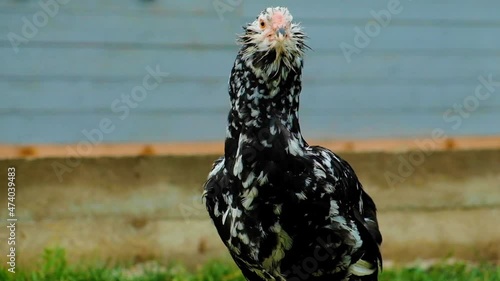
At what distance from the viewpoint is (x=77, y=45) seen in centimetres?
549

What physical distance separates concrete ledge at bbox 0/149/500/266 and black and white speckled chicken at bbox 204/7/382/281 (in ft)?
7.19

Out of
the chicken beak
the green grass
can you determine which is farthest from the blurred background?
the chicken beak

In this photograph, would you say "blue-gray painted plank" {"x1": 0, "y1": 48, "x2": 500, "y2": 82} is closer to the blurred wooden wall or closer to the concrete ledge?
the blurred wooden wall

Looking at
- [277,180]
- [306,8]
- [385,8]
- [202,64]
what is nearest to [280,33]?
[277,180]

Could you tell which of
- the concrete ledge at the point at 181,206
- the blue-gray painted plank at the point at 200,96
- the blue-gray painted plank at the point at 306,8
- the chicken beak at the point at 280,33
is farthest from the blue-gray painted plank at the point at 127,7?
the chicken beak at the point at 280,33

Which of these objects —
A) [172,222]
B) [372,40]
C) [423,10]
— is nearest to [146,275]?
[172,222]

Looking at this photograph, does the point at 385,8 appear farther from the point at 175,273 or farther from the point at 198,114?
the point at 175,273

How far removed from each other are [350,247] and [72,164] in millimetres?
2635

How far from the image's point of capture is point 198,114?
5.75 m

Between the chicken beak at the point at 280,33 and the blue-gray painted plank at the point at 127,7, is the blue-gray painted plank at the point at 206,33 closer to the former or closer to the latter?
the blue-gray painted plank at the point at 127,7

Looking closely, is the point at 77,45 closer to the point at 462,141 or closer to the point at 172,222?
the point at 172,222

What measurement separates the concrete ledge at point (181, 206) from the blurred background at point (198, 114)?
0.01 m

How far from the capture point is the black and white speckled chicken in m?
3.28

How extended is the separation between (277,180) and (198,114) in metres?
2.54
